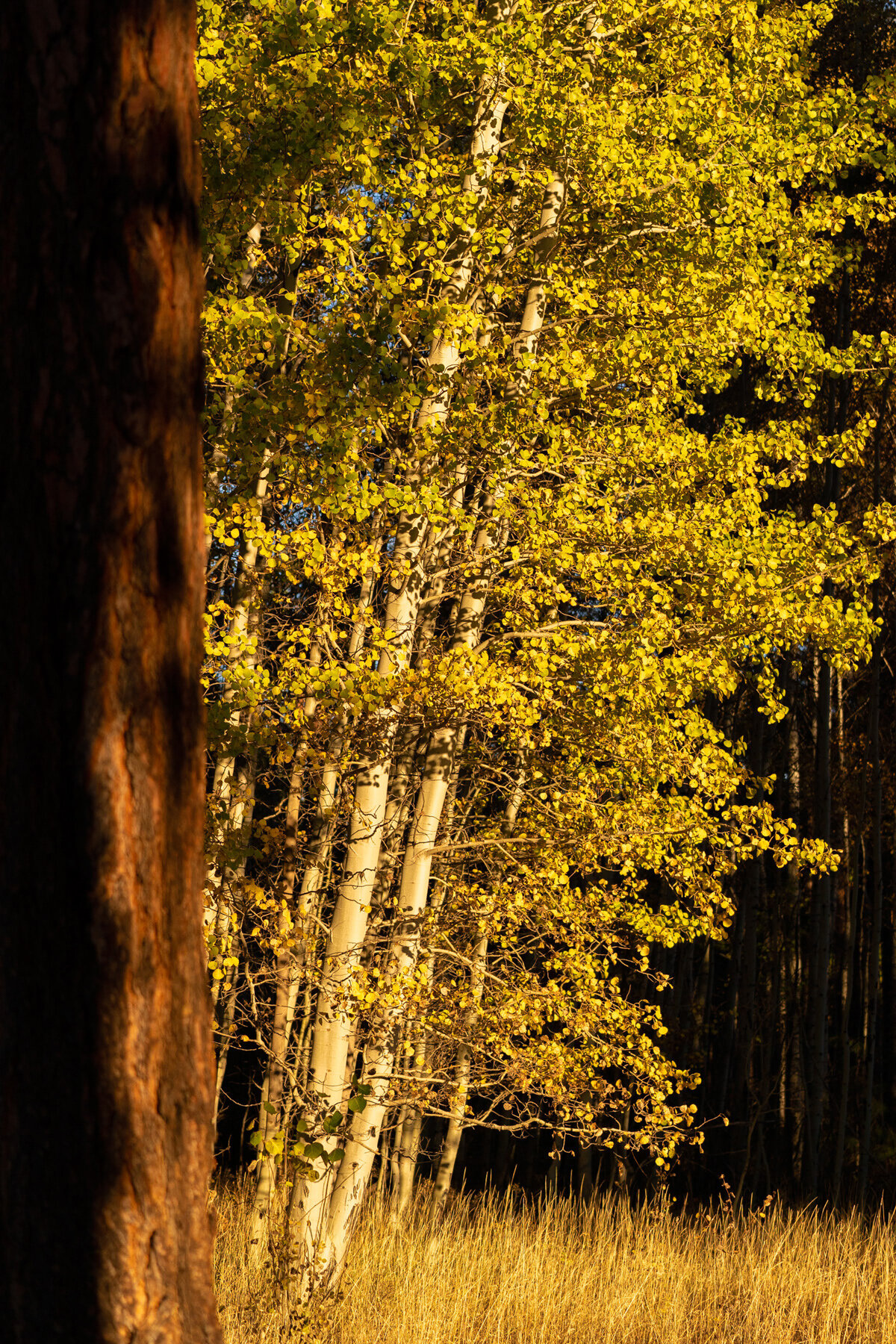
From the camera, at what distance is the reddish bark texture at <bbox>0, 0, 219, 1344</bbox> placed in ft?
6.19

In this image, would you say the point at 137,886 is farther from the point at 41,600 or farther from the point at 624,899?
the point at 624,899

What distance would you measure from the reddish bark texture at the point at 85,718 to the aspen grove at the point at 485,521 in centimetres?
277

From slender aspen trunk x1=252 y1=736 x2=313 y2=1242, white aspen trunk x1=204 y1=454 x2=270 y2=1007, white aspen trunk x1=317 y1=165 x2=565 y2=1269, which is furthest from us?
white aspen trunk x1=317 y1=165 x2=565 y2=1269

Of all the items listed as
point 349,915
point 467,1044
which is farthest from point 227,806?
point 467,1044

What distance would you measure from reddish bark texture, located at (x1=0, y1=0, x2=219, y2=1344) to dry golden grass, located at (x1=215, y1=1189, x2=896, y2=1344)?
11.0 ft

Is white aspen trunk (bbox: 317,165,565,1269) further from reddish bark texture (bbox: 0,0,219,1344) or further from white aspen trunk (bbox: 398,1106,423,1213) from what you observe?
reddish bark texture (bbox: 0,0,219,1344)

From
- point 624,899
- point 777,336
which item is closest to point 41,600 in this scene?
point 777,336

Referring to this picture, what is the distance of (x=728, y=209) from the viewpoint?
743 cm

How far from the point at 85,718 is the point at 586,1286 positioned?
5.99 m

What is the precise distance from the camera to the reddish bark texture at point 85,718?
1.89 metres

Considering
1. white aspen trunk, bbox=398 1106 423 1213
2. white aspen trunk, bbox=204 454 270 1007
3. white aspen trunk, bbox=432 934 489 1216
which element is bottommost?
white aspen trunk, bbox=398 1106 423 1213

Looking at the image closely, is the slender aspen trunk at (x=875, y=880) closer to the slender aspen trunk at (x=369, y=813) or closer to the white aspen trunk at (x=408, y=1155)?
the white aspen trunk at (x=408, y=1155)

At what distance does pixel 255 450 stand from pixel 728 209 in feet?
13.6

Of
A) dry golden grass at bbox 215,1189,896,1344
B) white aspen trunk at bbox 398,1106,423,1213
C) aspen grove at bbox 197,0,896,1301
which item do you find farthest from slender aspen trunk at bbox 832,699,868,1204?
aspen grove at bbox 197,0,896,1301
